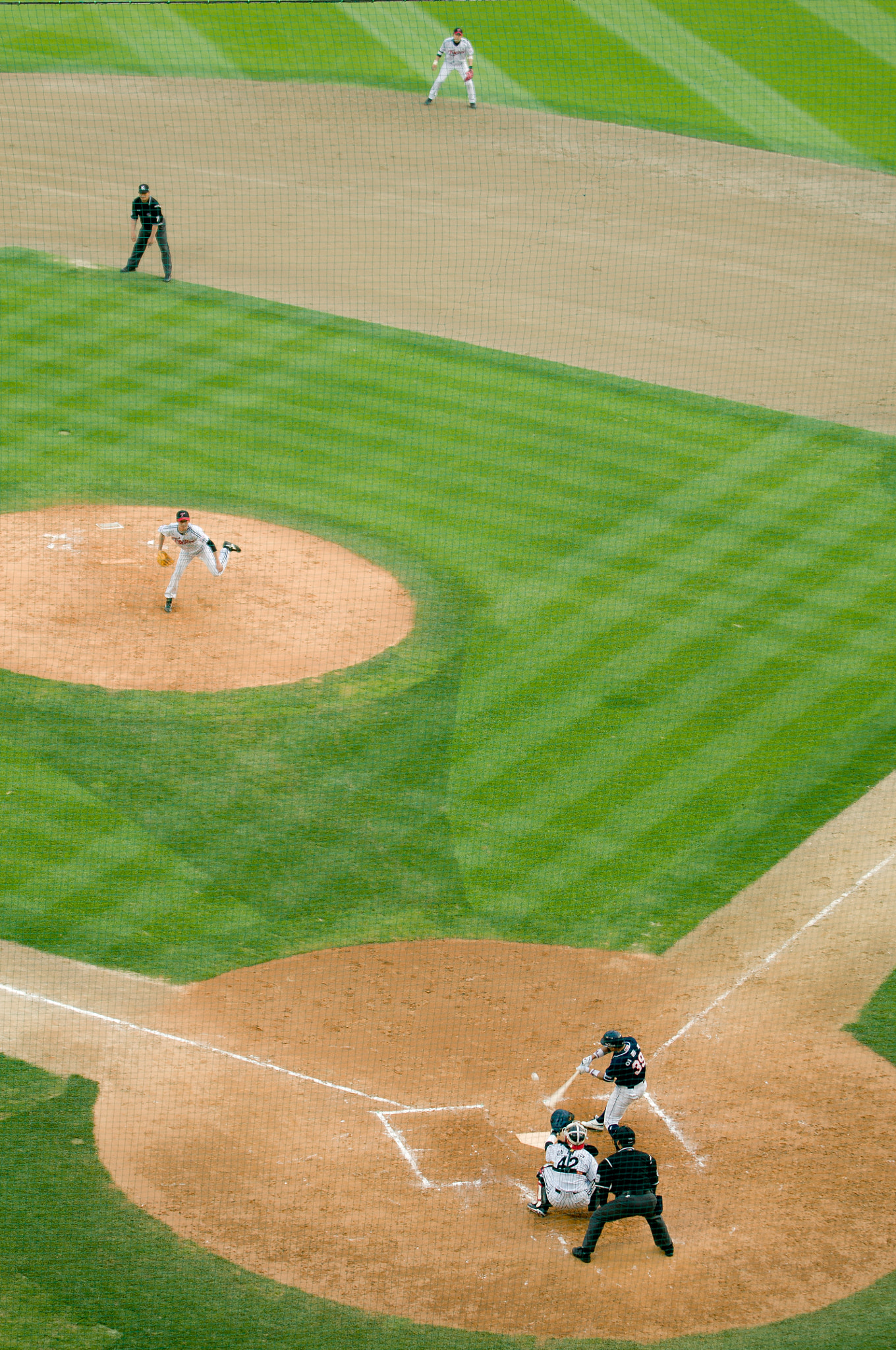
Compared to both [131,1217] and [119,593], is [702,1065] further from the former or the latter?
[119,593]

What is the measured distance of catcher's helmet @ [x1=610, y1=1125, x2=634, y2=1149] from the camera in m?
11.2

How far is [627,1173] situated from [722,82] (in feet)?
106

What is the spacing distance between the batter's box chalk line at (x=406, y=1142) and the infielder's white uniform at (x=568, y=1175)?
570mm

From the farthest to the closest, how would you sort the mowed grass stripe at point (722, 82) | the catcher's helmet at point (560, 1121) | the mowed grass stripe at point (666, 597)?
the mowed grass stripe at point (722, 82) < the mowed grass stripe at point (666, 597) < the catcher's helmet at point (560, 1121)

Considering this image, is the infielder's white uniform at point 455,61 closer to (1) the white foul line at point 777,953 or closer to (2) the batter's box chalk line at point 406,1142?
(1) the white foul line at point 777,953

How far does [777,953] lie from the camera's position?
14.0 meters

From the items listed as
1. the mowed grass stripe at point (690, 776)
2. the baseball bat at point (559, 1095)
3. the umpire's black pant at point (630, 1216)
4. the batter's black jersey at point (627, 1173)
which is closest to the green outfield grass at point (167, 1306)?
the umpire's black pant at point (630, 1216)

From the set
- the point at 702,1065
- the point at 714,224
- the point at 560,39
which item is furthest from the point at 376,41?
the point at 702,1065

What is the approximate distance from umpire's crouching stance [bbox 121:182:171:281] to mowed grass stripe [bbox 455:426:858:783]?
11.0 m

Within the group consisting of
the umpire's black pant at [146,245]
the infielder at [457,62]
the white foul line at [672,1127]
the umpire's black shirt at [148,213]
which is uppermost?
the infielder at [457,62]

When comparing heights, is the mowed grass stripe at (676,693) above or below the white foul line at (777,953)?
above

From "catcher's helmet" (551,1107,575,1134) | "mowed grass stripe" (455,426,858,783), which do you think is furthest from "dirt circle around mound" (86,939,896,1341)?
"mowed grass stripe" (455,426,858,783)

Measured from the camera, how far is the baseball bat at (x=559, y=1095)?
12.0 metres

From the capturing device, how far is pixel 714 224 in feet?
103
